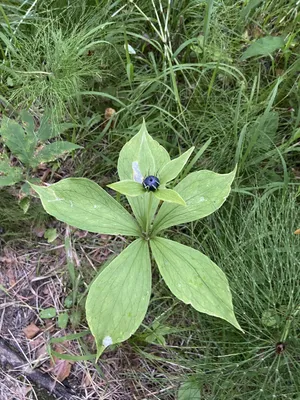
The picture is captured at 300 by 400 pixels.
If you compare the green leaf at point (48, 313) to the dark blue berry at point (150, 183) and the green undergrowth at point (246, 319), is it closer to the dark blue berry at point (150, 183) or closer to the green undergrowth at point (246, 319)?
the green undergrowth at point (246, 319)

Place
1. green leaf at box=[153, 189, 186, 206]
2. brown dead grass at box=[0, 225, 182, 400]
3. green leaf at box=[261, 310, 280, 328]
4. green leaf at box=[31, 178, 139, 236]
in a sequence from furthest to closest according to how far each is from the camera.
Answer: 1. brown dead grass at box=[0, 225, 182, 400]
2. green leaf at box=[261, 310, 280, 328]
3. green leaf at box=[31, 178, 139, 236]
4. green leaf at box=[153, 189, 186, 206]

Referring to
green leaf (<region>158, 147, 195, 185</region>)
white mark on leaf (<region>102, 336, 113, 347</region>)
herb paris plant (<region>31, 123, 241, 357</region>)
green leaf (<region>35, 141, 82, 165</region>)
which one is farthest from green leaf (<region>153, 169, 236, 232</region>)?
green leaf (<region>35, 141, 82, 165</region>)

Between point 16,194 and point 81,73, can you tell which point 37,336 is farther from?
point 81,73

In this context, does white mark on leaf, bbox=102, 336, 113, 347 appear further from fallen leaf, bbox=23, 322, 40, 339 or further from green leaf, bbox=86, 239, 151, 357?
fallen leaf, bbox=23, 322, 40, 339

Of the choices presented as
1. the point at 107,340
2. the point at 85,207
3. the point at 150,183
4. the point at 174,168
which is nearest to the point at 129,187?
the point at 150,183

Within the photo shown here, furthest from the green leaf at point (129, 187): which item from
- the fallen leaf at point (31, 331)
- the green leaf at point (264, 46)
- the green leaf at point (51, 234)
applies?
the green leaf at point (264, 46)

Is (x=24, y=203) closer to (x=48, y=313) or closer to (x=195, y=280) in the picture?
(x=48, y=313)
